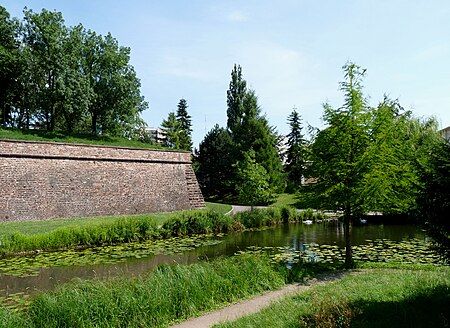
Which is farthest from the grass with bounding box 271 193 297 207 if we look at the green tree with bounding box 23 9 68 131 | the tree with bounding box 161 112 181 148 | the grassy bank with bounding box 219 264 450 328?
the grassy bank with bounding box 219 264 450 328

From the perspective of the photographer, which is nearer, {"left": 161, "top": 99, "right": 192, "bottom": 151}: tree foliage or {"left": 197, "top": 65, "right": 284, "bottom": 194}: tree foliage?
{"left": 197, "top": 65, "right": 284, "bottom": 194}: tree foliage

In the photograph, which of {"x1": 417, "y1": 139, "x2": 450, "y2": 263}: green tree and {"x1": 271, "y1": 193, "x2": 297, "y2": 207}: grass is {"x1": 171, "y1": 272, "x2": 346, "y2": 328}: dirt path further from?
{"x1": 271, "y1": 193, "x2": 297, "y2": 207}: grass

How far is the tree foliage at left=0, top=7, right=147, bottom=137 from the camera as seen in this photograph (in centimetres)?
2562

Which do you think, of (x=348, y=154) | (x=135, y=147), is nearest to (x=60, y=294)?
(x=348, y=154)

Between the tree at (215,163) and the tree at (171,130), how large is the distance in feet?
11.9

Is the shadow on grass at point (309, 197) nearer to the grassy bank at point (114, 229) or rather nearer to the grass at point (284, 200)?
the grassy bank at point (114, 229)

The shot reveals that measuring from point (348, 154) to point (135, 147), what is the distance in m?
18.5

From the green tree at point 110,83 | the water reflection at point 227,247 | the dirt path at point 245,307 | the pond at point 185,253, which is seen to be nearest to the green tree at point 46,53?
the green tree at point 110,83

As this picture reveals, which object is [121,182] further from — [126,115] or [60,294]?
[60,294]

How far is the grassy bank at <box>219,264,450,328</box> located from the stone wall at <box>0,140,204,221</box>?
56.0 feet

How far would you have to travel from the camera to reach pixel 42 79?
26.5m

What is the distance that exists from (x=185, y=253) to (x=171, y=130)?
3384cm

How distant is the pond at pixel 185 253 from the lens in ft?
33.5

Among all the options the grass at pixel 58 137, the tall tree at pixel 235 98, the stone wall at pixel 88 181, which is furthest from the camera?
the tall tree at pixel 235 98
